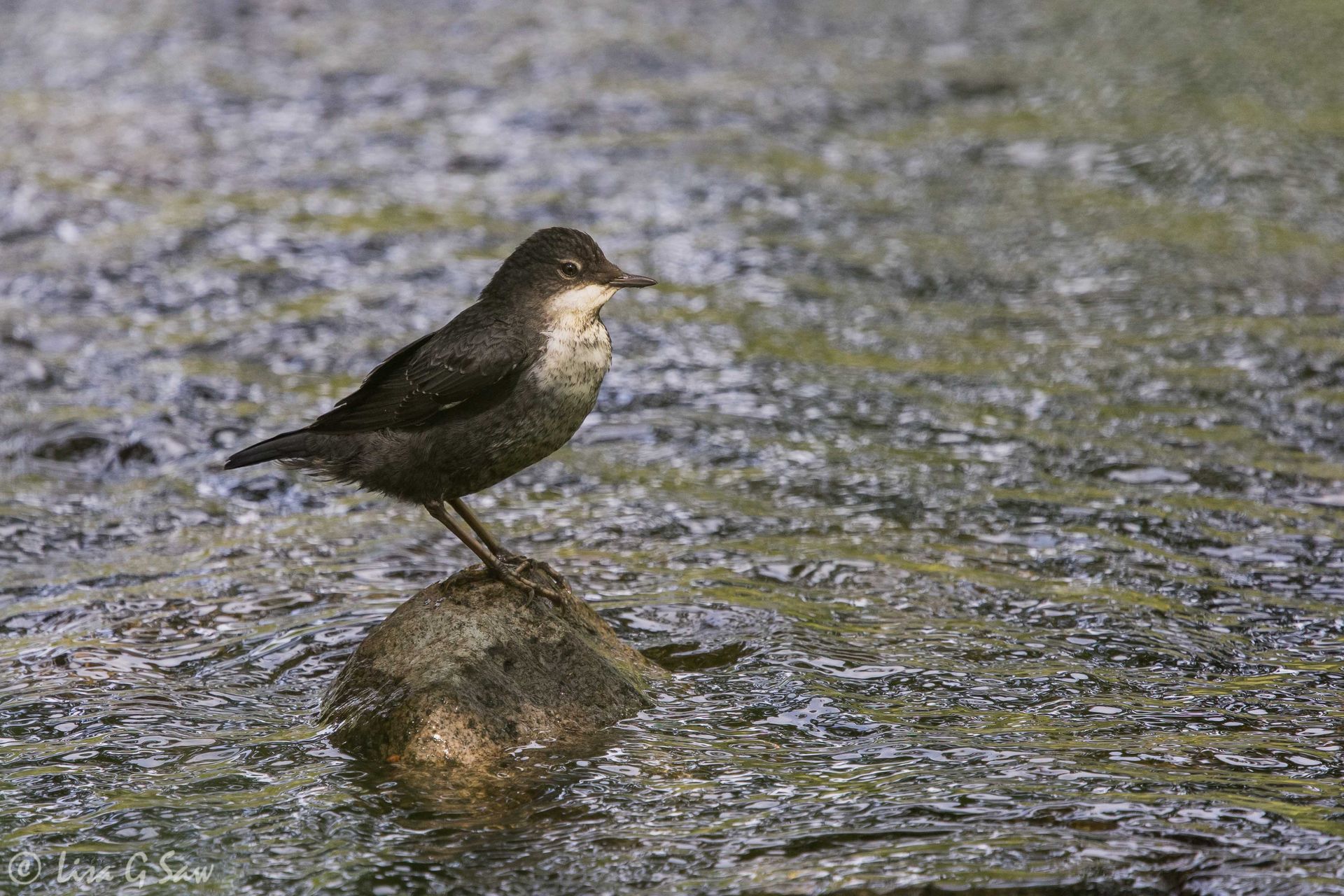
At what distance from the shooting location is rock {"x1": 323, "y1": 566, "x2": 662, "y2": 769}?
4477 mm

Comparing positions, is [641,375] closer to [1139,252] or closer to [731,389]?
[731,389]

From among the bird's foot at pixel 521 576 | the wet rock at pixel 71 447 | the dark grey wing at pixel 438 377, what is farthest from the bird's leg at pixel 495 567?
the wet rock at pixel 71 447

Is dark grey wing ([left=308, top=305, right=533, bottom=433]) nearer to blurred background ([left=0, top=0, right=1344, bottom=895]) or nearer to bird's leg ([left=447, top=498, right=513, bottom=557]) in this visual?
bird's leg ([left=447, top=498, right=513, bottom=557])

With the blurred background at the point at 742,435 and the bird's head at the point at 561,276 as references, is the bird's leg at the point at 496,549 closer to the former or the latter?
the blurred background at the point at 742,435

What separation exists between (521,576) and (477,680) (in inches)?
17.5

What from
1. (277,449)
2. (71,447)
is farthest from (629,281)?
(71,447)

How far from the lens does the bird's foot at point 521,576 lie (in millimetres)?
4844

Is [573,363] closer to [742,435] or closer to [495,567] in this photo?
[495,567]

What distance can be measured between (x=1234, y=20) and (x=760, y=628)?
11.2m

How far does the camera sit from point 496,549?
499cm

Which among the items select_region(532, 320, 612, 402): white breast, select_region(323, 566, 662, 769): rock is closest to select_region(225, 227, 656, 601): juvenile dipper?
select_region(532, 320, 612, 402): white breast

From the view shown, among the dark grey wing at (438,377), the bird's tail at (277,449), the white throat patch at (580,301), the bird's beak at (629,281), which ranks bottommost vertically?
the bird's tail at (277,449)

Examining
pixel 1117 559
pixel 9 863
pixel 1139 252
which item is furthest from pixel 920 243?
pixel 9 863

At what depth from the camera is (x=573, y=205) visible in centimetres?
1091
